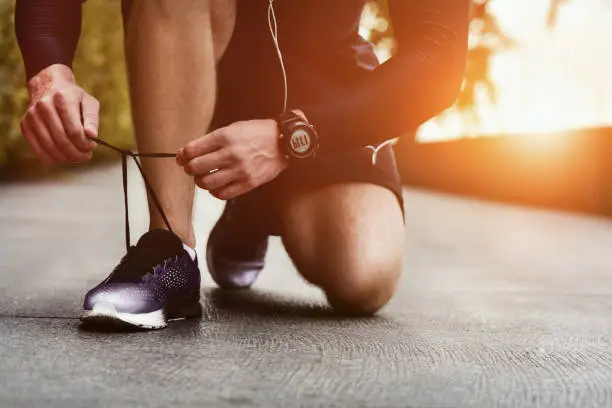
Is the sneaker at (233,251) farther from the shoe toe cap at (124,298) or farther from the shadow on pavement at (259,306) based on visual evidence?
the shoe toe cap at (124,298)

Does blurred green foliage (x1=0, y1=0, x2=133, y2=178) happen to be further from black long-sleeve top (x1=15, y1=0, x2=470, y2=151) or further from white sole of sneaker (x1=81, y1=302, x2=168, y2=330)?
white sole of sneaker (x1=81, y1=302, x2=168, y2=330)

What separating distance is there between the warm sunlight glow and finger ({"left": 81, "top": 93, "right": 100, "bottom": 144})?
423 centimetres

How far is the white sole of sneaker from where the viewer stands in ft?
4.12

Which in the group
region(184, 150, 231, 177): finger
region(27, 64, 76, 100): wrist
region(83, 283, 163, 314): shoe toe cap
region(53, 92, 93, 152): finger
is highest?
region(27, 64, 76, 100): wrist

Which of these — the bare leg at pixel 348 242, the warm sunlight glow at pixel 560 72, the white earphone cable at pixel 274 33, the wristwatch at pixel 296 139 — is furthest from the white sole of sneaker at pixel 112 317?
the warm sunlight glow at pixel 560 72

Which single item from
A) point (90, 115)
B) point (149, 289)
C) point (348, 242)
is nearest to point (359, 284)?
point (348, 242)

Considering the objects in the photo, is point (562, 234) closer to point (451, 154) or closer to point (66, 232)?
point (66, 232)

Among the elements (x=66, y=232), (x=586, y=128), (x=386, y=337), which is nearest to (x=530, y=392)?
(x=386, y=337)

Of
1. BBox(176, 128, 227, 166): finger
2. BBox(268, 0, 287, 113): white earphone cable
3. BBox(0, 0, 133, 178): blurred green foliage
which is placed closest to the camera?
BBox(176, 128, 227, 166): finger

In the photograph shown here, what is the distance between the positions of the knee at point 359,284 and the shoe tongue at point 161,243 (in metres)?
0.32

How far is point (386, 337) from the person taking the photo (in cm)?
135

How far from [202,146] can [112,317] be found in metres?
0.29

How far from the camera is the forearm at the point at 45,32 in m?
1.41

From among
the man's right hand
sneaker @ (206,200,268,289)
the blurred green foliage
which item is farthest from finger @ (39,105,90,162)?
the blurred green foliage
